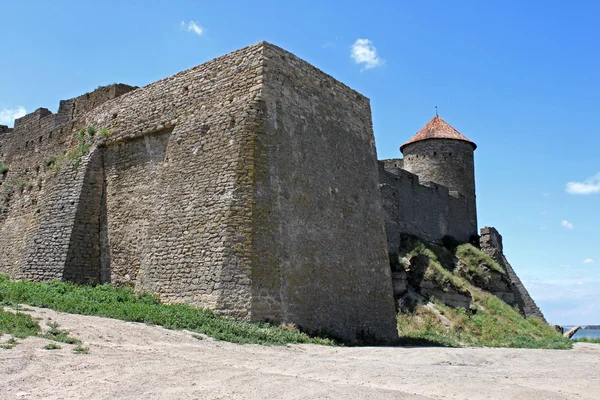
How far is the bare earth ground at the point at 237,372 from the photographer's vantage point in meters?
5.88

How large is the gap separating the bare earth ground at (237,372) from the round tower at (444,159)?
20753mm

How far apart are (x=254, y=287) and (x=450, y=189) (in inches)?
841

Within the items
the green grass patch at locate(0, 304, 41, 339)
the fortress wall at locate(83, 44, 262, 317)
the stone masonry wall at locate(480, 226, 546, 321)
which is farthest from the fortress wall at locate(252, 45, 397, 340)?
the stone masonry wall at locate(480, 226, 546, 321)

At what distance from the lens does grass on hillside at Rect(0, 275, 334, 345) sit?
32.7 feet

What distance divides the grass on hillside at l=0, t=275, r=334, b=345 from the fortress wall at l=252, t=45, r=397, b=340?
70 cm

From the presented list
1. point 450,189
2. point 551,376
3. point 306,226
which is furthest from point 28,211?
point 450,189

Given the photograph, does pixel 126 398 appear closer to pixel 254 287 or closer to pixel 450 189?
pixel 254 287

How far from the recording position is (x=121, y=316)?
10.1m

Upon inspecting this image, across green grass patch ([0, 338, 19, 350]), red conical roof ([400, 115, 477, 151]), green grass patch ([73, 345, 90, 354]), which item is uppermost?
red conical roof ([400, 115, 477, 151])

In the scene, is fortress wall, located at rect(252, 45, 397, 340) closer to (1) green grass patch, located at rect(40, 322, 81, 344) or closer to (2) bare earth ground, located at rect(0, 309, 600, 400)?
(2) bare earth ground, located at rect(0, 309, 600, 400)

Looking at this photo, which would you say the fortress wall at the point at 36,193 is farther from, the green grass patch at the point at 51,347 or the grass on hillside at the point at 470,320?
the grass on hillside at the point at 470,320

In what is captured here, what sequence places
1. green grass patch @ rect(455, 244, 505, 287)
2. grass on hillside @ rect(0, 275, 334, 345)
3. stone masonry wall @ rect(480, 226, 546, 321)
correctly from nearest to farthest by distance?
grass on hillside @ rect(0, 275, 334, 345)
green grass patch @ rect(455, 244, 505, 287)
stone masonry wall @ rect(480, 226, 546, 321)

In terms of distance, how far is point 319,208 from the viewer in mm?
12961

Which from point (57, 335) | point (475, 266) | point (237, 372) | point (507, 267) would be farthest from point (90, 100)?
point (507, 267)
